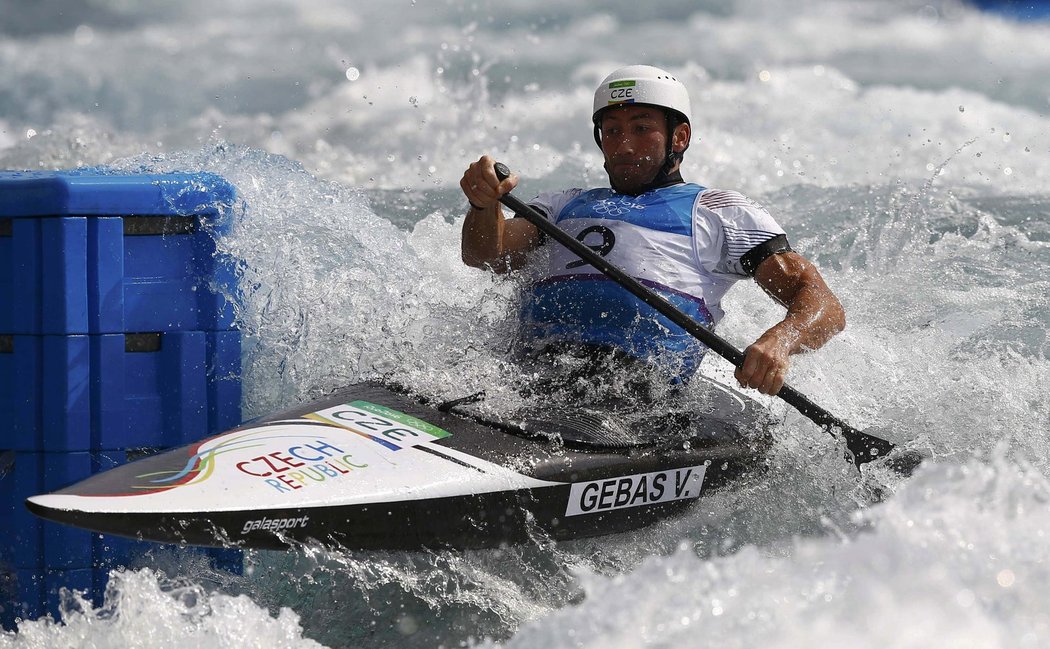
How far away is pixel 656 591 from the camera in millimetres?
2100

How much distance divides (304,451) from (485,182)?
1.14 meters

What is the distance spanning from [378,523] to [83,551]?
98 centimetres

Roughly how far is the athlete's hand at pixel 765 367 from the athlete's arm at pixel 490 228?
3.14 feet

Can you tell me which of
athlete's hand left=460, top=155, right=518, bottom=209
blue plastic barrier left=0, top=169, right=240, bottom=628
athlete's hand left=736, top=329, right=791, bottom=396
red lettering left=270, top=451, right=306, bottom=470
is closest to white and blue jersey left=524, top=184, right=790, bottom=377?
athlete's hand left=736, top=329, right=791, bottom=396

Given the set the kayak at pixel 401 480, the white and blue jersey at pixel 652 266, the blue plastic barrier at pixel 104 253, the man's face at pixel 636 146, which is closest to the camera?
the kayak at pixel 401 480

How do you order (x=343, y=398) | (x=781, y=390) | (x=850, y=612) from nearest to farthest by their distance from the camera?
(x=850, y=612) → (x=343, y=398) → (x=781, y=390)

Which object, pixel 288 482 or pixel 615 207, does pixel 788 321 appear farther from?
pixel 288 482

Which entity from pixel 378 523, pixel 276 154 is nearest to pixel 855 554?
pixel 378 523

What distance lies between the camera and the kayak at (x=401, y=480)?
2.63 m

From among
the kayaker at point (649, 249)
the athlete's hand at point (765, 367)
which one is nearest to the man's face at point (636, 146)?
the kayaker at point (649, 249)

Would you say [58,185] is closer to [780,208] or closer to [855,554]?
[855,554]

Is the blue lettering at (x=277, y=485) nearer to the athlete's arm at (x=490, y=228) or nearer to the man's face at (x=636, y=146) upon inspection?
the athlete's arm at (x=490, y=228)

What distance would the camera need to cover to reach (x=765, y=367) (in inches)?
133

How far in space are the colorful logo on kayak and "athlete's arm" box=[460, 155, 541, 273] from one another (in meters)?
0.84
